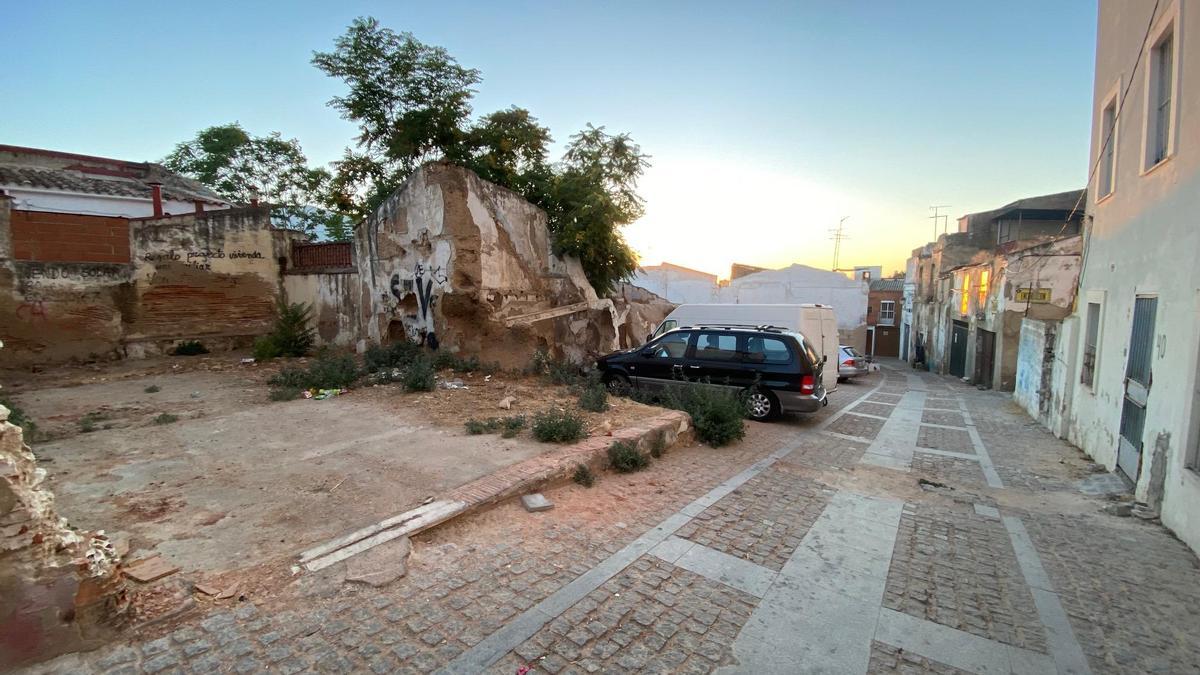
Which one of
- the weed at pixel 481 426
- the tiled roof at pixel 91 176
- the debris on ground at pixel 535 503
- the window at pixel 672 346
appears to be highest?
the tiled roof at pixel 91 176

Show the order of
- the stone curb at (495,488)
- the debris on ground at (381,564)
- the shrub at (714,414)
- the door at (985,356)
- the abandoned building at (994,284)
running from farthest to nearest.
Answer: the door at (985,356) → the abandoned building at (994,284) → the shrub at (714,414) → the stone curb at (495,488) → the debris on ground at (381,564)

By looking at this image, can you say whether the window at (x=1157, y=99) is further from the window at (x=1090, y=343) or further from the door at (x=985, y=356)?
the door at (x=985, y=356)

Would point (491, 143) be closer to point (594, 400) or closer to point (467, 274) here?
point (467, 274)

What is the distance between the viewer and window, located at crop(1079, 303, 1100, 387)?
25.6 ft

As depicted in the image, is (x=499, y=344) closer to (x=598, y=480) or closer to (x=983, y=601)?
(x=598, y=480)

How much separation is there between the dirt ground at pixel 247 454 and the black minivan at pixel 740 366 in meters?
1.54

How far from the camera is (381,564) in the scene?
3.53m

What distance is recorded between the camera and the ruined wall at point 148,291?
10852mm

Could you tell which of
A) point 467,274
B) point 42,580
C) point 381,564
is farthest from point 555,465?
point 467,274

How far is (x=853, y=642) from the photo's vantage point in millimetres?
3164

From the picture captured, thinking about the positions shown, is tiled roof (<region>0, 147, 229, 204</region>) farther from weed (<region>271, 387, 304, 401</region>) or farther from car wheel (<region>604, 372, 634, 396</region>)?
car wheel (<region>604, 372, 634, 396</region>)

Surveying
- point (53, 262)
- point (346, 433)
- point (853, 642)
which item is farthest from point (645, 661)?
point (53, 262)

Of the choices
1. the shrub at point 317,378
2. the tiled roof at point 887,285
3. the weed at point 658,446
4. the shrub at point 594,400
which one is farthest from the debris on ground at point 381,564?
the tiled roof at point 887,285

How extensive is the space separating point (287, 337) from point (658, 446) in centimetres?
1061
